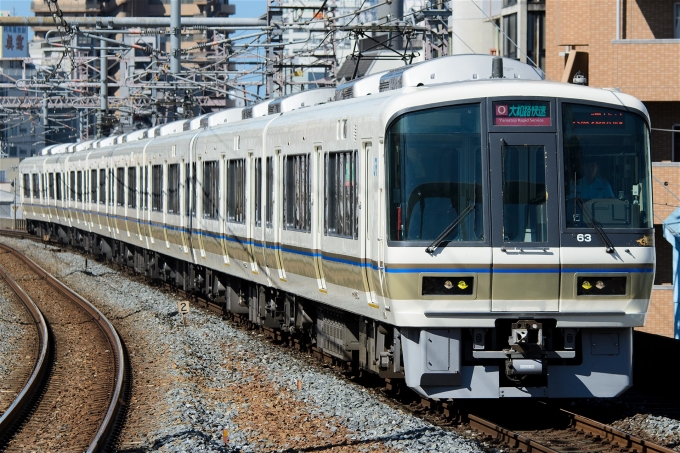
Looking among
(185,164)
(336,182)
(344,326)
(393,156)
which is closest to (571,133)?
(393,156)

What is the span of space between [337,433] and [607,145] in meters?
3.07

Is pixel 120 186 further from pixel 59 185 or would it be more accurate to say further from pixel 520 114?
pixel 520 114

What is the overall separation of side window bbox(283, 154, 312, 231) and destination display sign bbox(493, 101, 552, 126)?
3176mm

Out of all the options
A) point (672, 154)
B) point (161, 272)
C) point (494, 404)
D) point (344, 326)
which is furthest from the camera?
point (161, 272)

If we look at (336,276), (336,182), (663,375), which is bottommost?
(663,375)

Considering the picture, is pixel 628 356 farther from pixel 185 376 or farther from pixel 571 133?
pixel 185 376

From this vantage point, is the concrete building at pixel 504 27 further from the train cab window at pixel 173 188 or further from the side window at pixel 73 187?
the side window at pixel 73 187

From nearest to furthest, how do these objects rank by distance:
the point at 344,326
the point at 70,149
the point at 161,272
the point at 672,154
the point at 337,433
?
the point at 337,433, the point at 344,326, the point at 672,154, the point at 161,272, the point at 70,149

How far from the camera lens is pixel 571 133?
30.8 ft

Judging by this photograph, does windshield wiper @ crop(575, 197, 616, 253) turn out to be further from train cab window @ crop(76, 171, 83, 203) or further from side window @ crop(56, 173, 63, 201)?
side window @ crop(56, 173, 63, 201)

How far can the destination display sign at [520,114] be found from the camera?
9.32 m

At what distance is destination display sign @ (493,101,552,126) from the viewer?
9.32 metres

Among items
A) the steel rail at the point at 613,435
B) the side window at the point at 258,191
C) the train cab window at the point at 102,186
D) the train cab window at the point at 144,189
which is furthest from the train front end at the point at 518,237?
the train cab window at the point at 102,186

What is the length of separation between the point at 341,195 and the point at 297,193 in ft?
5.44
